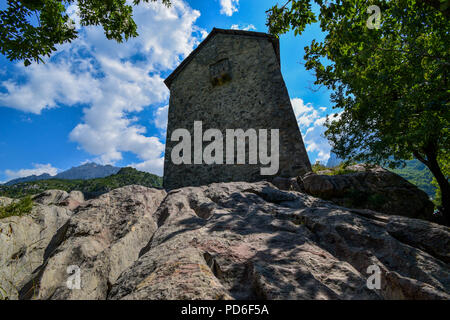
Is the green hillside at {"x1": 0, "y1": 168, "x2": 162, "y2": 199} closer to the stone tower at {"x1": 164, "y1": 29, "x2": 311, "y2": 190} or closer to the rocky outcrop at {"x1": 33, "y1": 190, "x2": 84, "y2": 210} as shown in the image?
the stone tower at {"x1": 164, "y1": 29, "x2": 311, "y2": 190}

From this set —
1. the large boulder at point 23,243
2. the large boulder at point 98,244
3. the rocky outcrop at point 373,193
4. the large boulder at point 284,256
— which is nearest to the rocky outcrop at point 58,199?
the large boulder at point 23,243

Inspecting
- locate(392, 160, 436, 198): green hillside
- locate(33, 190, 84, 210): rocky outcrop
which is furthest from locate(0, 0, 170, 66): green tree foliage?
locate(392, 160, 436, 198): green hillside

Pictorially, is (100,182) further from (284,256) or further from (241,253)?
(284,256)

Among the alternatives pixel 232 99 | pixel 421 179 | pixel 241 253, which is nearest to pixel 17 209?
pixel 241 253

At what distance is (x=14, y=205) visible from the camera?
4402 millimetres

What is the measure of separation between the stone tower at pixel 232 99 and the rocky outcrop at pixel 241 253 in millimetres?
4573

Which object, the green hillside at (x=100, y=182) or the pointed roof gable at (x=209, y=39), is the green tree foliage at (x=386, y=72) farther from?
the green hillside at (x=100, y=182)

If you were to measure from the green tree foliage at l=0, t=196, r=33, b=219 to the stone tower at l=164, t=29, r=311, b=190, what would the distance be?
6.15 meters

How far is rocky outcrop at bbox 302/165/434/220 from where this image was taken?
5.83 metres

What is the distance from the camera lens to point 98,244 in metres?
3.31

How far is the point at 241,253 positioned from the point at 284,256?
0.50 m

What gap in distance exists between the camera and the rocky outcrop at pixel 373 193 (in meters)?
5.83
